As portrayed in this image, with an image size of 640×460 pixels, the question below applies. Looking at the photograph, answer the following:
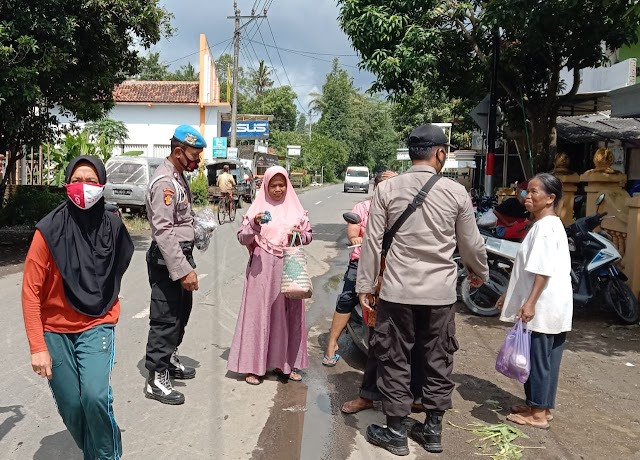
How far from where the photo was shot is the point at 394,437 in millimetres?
3648

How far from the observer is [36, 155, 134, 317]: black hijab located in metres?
2.78

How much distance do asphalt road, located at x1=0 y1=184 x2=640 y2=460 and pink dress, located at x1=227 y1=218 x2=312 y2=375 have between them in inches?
7.6

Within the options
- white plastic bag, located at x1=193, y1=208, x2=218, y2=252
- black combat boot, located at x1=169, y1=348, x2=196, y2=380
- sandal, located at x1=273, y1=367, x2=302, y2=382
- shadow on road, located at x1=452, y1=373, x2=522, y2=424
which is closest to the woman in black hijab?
white plastic bag, located at x1=193, y1=208, x2=218, y2=252

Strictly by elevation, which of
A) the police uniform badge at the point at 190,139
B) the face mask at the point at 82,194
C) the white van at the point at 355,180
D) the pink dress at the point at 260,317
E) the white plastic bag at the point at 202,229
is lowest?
the white van at the point at 355,180

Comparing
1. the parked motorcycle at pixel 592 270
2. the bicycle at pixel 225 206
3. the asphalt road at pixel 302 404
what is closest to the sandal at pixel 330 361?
the asphalt road at pixel 302 404

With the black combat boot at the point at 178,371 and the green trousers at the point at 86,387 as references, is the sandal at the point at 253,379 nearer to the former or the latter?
the black combat boot at the point at 178,371

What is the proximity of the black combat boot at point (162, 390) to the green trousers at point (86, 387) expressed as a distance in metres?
1.38

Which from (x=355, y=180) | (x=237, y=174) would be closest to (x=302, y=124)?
(x=355, y=180)

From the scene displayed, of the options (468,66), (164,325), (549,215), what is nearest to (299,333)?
(164,325)

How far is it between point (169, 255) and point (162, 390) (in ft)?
3.36

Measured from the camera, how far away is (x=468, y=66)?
13.0m

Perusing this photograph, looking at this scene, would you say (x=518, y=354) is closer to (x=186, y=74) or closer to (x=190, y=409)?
(x=190, y=409)

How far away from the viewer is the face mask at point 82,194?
279cm

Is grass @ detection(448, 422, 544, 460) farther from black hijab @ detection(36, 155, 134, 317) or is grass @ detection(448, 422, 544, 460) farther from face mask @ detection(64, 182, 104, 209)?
face mask @ detection(64, 182, 104, 209)
